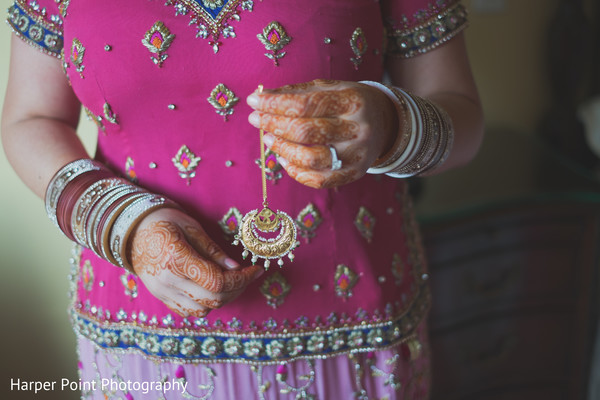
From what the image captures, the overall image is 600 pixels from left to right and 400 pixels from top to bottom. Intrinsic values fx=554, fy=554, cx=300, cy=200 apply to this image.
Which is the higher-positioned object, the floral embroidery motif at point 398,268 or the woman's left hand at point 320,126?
the woman's left hand at point 320,126

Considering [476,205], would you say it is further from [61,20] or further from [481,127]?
[61,20]

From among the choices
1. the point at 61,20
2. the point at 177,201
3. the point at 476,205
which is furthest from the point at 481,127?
the point at 476,205

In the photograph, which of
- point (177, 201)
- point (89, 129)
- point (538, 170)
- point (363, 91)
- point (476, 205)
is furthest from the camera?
point (538, 170)

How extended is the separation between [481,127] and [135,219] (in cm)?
41

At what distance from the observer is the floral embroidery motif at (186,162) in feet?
1.83

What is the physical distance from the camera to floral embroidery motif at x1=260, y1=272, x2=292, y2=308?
578 mm

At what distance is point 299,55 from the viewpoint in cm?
54

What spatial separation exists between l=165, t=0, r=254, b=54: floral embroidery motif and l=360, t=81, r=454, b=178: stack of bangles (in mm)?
146

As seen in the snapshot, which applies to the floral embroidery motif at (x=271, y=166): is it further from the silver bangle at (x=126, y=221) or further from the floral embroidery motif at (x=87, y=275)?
the floral embroidery motif at (x=87, y=275)

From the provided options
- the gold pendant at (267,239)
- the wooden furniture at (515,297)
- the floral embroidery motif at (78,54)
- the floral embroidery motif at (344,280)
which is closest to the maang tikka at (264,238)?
the gold pendant at (267,239)

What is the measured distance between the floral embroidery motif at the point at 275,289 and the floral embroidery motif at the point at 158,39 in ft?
0.81

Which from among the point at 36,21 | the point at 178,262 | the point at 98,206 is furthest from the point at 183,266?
the point at 36,21

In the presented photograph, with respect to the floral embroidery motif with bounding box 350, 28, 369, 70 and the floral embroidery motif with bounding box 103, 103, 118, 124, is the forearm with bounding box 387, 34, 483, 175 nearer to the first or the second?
the floral embroidery motif with bounding box 350, 28, 369, 70

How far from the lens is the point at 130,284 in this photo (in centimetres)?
59
